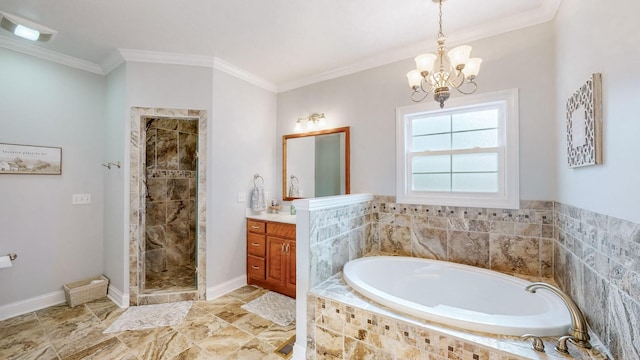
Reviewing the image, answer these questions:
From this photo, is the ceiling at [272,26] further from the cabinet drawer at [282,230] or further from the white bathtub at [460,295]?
the white bathtub at [460,295]

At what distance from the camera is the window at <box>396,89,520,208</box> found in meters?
2.12

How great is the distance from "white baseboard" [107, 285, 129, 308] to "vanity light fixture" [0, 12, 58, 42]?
249 centimetres

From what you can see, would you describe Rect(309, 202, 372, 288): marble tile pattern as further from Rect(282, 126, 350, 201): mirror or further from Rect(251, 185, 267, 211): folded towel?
Rect(251, 185, 267, 211): folded towel

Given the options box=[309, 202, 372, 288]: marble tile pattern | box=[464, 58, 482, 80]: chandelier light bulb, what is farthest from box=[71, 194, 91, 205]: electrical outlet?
box=[464, 58, 482, 80]: chandelier light bulb

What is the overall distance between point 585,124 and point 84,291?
172 inches

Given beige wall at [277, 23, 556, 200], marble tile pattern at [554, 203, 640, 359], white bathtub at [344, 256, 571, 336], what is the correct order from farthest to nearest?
beige wall at [277, 23, 556, 200], white bathtub at [344, 256, 571, 336], marble tile pattern at [554, 203, 640, 359]

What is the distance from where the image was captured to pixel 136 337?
203 cm

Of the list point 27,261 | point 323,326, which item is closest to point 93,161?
point 27,261

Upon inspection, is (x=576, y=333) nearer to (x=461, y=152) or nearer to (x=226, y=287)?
(x=461, y=152)

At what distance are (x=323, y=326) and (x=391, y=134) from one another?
6.26ft

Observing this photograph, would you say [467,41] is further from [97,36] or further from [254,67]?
[97,36]

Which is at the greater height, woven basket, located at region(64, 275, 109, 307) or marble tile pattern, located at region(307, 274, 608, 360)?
marble tile pattern, located at region(307, 274, 608, 360)

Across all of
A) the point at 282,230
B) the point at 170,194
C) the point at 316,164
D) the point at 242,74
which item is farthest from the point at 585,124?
the point at 170,194

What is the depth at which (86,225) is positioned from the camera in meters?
2.79
